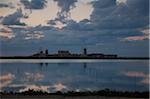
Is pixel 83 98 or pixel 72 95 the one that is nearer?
pixel 83 98

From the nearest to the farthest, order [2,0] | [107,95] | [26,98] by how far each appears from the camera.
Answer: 1. [26,98]
2. [107,95]
3. [2,0]

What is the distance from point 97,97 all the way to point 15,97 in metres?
1.96

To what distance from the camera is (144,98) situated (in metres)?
7.77

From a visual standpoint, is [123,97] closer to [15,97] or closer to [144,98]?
[144,98]

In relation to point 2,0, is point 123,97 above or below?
below

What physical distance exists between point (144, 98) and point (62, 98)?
1934mm

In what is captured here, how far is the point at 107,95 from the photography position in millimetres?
8289

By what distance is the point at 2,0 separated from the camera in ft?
29.2

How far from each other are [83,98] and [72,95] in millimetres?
657

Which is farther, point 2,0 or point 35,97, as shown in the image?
point 2,0

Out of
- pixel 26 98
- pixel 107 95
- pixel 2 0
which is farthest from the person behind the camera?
pixel 2 0

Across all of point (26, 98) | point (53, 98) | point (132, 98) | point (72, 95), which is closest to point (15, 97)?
point (26, 98)

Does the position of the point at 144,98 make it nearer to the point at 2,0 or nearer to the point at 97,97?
the point at 97,97

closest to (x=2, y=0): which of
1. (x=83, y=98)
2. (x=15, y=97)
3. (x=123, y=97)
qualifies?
(x=15, y=97)
